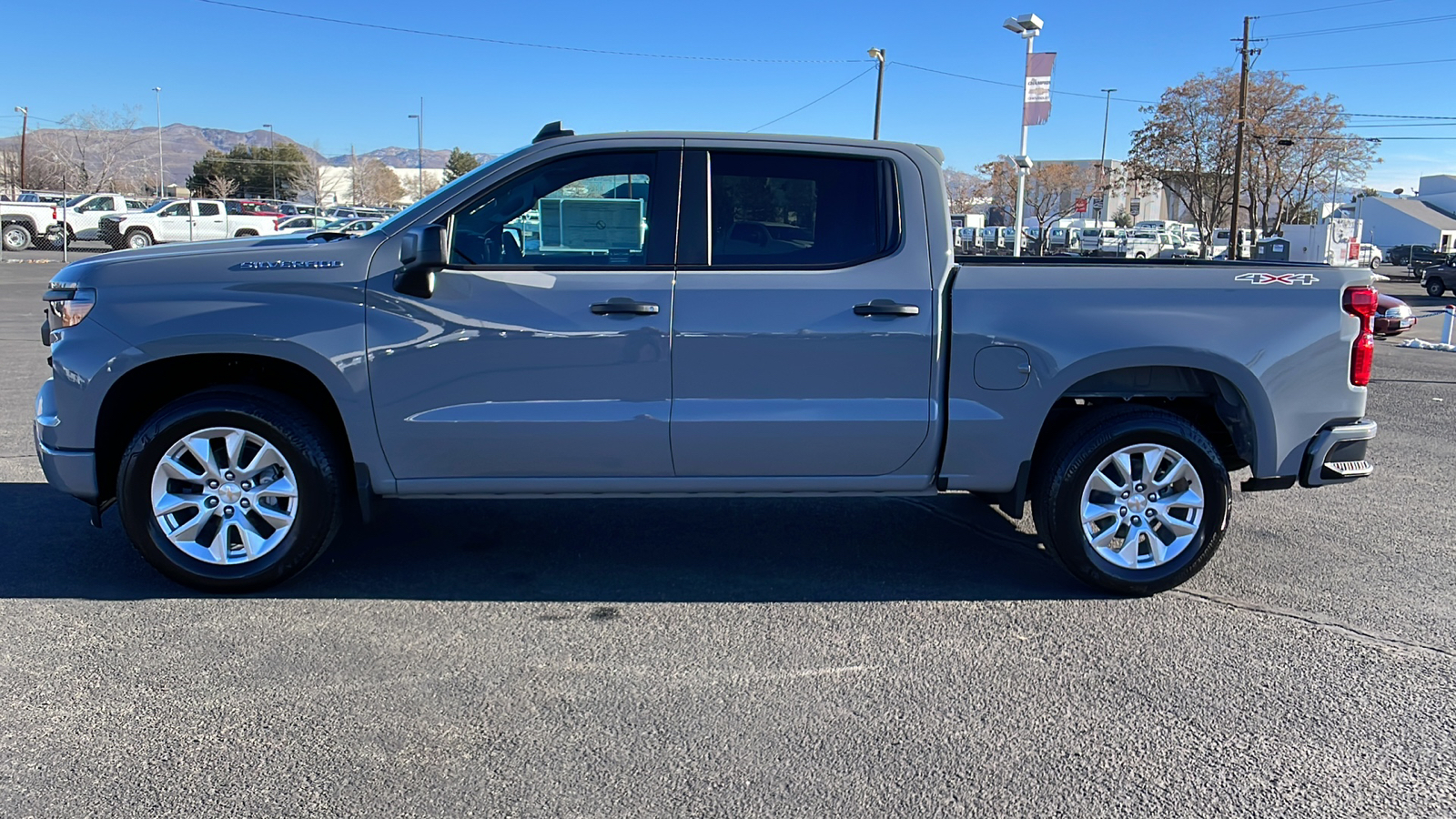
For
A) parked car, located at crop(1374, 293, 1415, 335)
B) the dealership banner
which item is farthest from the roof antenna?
the dealership banner

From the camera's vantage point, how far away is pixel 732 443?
181 inches

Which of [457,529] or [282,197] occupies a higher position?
[282,197]

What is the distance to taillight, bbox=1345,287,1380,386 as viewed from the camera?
4695mm

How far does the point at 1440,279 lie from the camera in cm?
3259

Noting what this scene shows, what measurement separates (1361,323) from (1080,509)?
1.50 metres

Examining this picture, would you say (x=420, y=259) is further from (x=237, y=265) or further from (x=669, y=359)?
(x=669, y=359)

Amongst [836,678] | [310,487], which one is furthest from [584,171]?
[836,678]

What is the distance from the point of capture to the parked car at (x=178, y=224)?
3250 cm

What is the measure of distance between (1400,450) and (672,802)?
23.4 ft

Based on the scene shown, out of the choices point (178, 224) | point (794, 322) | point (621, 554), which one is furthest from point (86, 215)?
point (794, 322)

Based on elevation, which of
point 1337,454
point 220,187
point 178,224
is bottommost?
point 1337,454

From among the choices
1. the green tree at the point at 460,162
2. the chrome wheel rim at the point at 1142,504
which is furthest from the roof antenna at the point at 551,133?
the green tree at the point at 460,162

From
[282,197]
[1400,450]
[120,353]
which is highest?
[282,197]

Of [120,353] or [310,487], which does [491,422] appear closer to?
[310,487]
